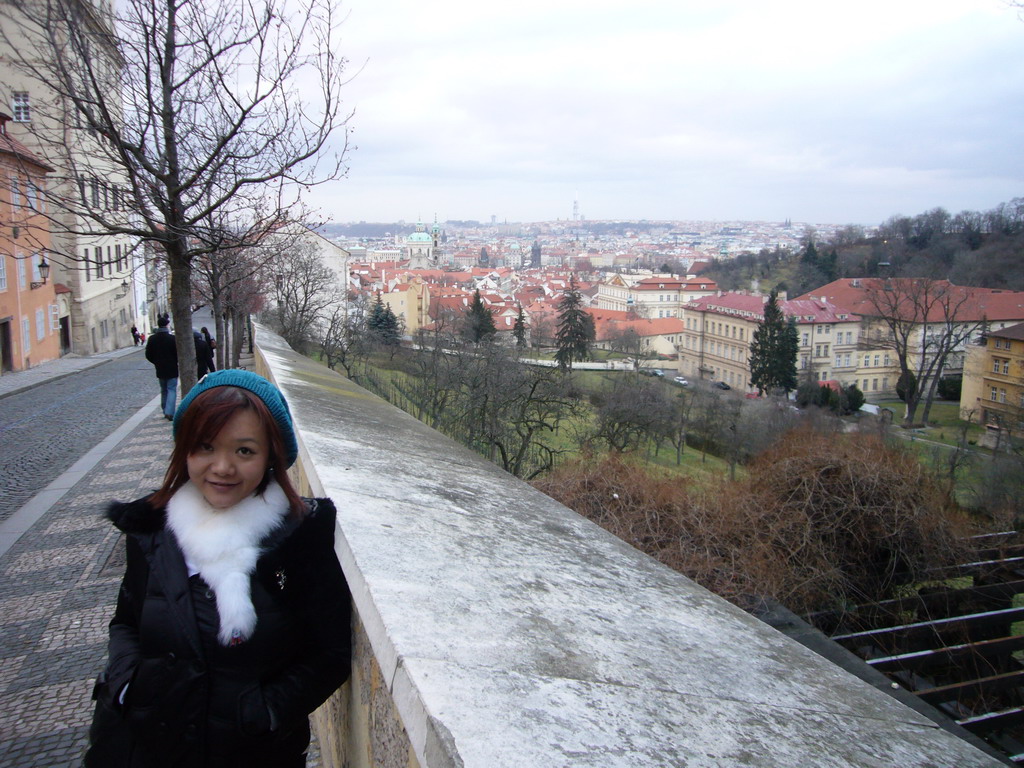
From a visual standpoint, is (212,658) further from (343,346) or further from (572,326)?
(572,326)

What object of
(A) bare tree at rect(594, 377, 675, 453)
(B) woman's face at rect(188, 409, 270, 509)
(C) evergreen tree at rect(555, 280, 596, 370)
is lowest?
(A) bare tree at rect(594, 377, 675, 453)

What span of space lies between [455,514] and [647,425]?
Result: 26.2 meters

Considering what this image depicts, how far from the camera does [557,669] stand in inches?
52.4

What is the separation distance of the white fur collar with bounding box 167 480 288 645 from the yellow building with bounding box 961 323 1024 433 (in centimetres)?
3454

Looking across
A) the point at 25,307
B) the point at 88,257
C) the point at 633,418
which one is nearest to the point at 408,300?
the point at 633,418

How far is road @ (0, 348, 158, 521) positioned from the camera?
7867 mm

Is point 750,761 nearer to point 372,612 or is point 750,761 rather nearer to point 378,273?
point 372,612

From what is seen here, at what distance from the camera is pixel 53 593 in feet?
15.5

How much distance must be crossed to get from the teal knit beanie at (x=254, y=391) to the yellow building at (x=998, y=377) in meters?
34.4

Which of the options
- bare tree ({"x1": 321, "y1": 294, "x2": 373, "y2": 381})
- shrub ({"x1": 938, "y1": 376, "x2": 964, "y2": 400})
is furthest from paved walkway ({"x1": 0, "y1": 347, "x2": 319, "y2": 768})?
shrub ({"x1": 938, "y1": 376, "x2": 964, "y2": 400})

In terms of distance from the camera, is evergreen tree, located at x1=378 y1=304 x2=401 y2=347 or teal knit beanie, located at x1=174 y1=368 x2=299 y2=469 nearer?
teal knit beanie, located at x1=174 y1=368 x2=299 y2=469

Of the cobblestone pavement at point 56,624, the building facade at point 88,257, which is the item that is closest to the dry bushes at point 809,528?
the cobblestone pavement at point 56,624

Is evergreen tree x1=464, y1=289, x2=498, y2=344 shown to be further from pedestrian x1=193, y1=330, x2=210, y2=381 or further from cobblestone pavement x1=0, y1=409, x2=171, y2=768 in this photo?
cobblestone pavement x1=0, y1=409, x2=171, y2=768

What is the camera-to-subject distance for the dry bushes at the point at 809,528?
6527 millimetres
